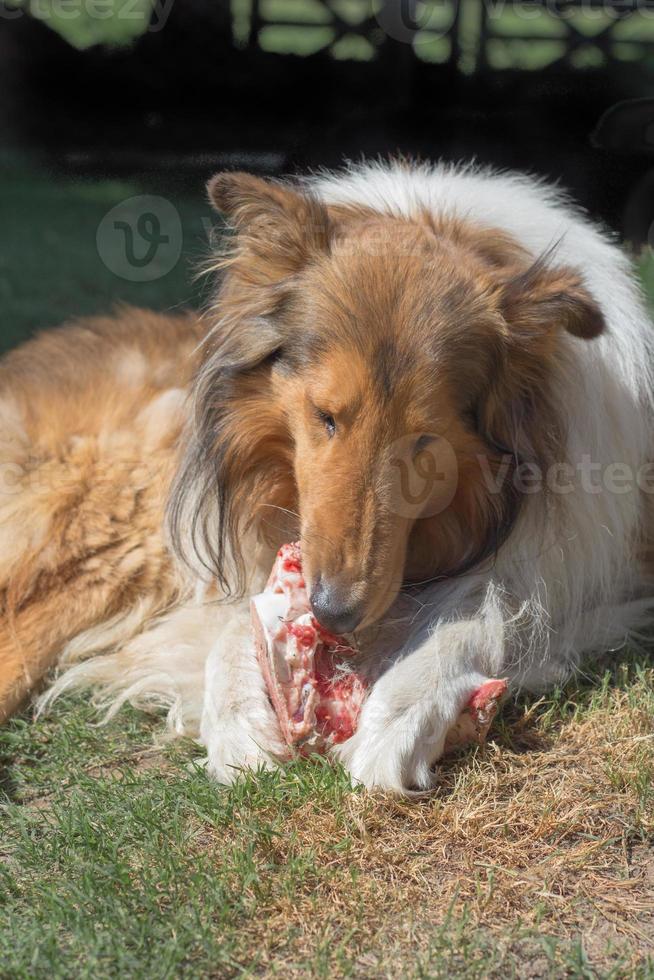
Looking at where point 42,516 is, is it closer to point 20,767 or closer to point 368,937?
point 20,767

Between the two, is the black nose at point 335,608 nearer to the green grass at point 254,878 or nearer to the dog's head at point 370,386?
the dog's head at point 370,386

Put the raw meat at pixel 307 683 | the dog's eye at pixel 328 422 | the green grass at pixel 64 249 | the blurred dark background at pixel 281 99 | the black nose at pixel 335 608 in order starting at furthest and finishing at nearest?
the blurred dark background at pixel 281 99
the green grass at pixel 64 249
the raw meat at pixel 307 683
the dog's eye at pixel 328 422
the black nose at pixel 335 608

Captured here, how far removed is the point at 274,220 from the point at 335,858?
1.82 metres

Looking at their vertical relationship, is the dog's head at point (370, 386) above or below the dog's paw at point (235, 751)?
above

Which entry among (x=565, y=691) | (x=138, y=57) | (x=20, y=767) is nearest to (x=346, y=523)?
(x=565, y=691)

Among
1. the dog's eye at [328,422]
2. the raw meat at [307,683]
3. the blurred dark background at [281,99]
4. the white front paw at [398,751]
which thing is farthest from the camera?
the blurred dark background at [281,99]

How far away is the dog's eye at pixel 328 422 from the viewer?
9.78ft

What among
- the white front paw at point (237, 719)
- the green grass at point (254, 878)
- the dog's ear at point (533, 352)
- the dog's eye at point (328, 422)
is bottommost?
the green grass at point (254, 878)

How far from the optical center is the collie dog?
2953 mm

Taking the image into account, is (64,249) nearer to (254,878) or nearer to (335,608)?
(335,608)

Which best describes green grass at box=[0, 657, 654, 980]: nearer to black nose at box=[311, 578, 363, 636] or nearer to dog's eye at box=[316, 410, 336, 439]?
black nose at box=[311, 578, 363, 636]

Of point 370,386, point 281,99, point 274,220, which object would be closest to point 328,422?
point 370,386

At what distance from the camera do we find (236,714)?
3.17m

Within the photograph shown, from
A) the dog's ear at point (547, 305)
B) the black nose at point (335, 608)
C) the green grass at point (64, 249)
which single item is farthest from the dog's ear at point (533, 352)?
the green grass at point (64, 249)
